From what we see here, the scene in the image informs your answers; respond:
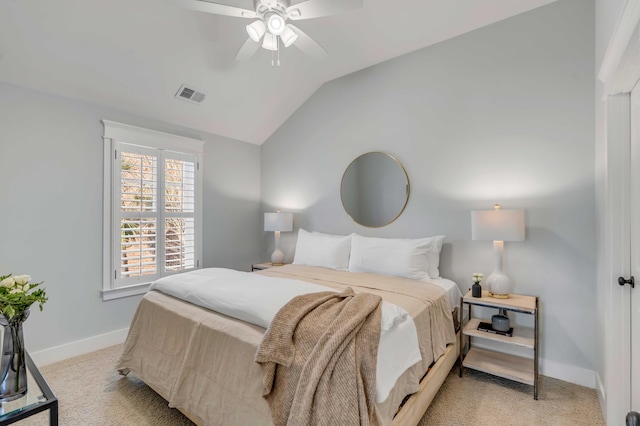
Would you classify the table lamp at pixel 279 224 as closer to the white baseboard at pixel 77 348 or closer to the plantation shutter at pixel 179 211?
the plantation shutter at pixel 179 211

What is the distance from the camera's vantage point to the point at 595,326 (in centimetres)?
229

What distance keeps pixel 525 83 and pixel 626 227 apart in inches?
57.1

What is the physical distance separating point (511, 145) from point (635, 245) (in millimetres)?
1233

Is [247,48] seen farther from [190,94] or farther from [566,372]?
[566,372]

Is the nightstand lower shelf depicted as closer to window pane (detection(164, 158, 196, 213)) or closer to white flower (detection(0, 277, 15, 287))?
white flower (detection(0, 277, 15, 287))

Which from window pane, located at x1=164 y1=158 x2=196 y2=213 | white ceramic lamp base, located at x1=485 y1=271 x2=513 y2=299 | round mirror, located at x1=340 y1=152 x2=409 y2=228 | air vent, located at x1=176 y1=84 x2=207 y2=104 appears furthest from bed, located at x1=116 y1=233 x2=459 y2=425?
air vent, located at x1=176 y1=84 x2=207 y2=104

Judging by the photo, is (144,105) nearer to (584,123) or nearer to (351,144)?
(351,144)

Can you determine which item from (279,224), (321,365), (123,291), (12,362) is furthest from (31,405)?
(279,224)

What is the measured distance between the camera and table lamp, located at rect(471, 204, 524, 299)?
7.50 feet

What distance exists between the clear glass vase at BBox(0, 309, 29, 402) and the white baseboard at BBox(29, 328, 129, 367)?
65.0 inches

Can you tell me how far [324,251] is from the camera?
335 cm

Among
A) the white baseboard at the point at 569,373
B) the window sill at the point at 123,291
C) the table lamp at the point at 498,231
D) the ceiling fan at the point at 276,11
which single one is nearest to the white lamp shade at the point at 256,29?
Answer: the ceiling fan at the point at 276,11

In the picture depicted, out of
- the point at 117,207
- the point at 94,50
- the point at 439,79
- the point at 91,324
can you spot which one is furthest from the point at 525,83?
the point at 91,324

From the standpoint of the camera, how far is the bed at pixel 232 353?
59.4 inches
